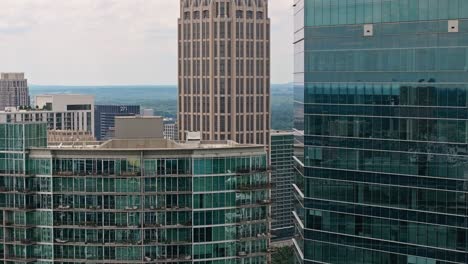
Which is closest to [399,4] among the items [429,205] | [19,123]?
[429,205]

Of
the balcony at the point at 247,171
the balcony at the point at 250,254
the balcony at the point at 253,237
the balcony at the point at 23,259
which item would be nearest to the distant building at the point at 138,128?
the balcony at the point at 247,171

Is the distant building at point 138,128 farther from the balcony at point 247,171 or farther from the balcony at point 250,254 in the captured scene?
the balcony at point 250,254

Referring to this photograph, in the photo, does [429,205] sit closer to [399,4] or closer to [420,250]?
[420,250]

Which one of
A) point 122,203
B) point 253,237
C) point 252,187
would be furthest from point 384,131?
point 122,203

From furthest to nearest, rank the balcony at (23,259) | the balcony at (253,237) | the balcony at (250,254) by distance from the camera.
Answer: the balcony at (250,254)
the balcony at (253,237)
the balcony at (23,259)

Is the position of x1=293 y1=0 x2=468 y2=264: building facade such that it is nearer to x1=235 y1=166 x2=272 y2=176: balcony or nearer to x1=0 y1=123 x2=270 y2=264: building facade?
x1=235 y1=166 x2=272 y2=176: balcony

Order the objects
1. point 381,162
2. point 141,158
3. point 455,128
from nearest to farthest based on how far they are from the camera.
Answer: point 455,128, point 381,162, point 141,158
